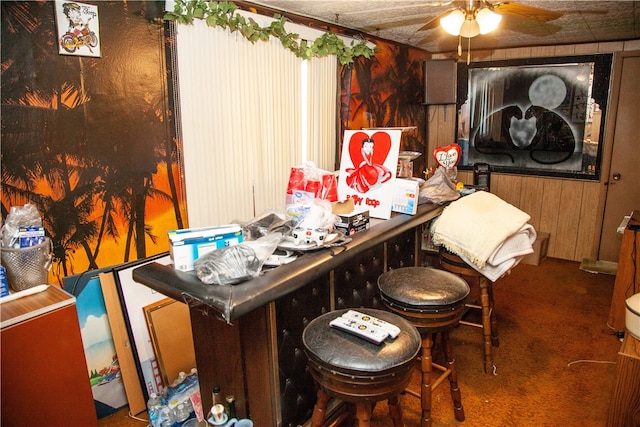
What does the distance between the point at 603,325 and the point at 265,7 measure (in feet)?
10.6

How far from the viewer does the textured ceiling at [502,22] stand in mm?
2686

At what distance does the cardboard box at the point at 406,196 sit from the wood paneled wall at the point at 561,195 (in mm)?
2824

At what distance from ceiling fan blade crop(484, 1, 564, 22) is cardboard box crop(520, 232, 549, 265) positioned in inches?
84.9

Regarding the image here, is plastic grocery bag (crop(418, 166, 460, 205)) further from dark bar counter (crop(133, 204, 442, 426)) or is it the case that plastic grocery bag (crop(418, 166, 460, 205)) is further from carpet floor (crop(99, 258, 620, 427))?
carpet floor (crop(99, 258, 620, 427))

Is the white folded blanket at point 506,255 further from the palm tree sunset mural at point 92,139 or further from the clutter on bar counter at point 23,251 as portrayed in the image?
the clutter on bar counter at point 23,251

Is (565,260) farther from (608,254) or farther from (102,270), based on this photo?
(102,270)

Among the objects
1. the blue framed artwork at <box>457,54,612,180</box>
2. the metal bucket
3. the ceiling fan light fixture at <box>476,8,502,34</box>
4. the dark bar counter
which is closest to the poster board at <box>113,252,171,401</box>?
the metal bucket

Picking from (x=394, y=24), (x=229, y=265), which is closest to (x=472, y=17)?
(x=394, y=24)

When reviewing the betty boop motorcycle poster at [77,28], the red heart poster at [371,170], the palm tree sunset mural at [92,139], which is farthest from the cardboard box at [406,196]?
the betty boop motorcycle poster at [77,28]

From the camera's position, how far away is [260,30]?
2633mm

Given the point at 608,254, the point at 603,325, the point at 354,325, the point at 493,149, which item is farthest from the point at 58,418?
the point at 608,254

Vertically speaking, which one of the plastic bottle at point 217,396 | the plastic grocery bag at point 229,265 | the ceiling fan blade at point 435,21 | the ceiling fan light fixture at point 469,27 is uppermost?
the ceiling fan blade at point 435,21

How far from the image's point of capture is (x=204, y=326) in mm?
1743

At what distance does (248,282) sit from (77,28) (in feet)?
4.79
